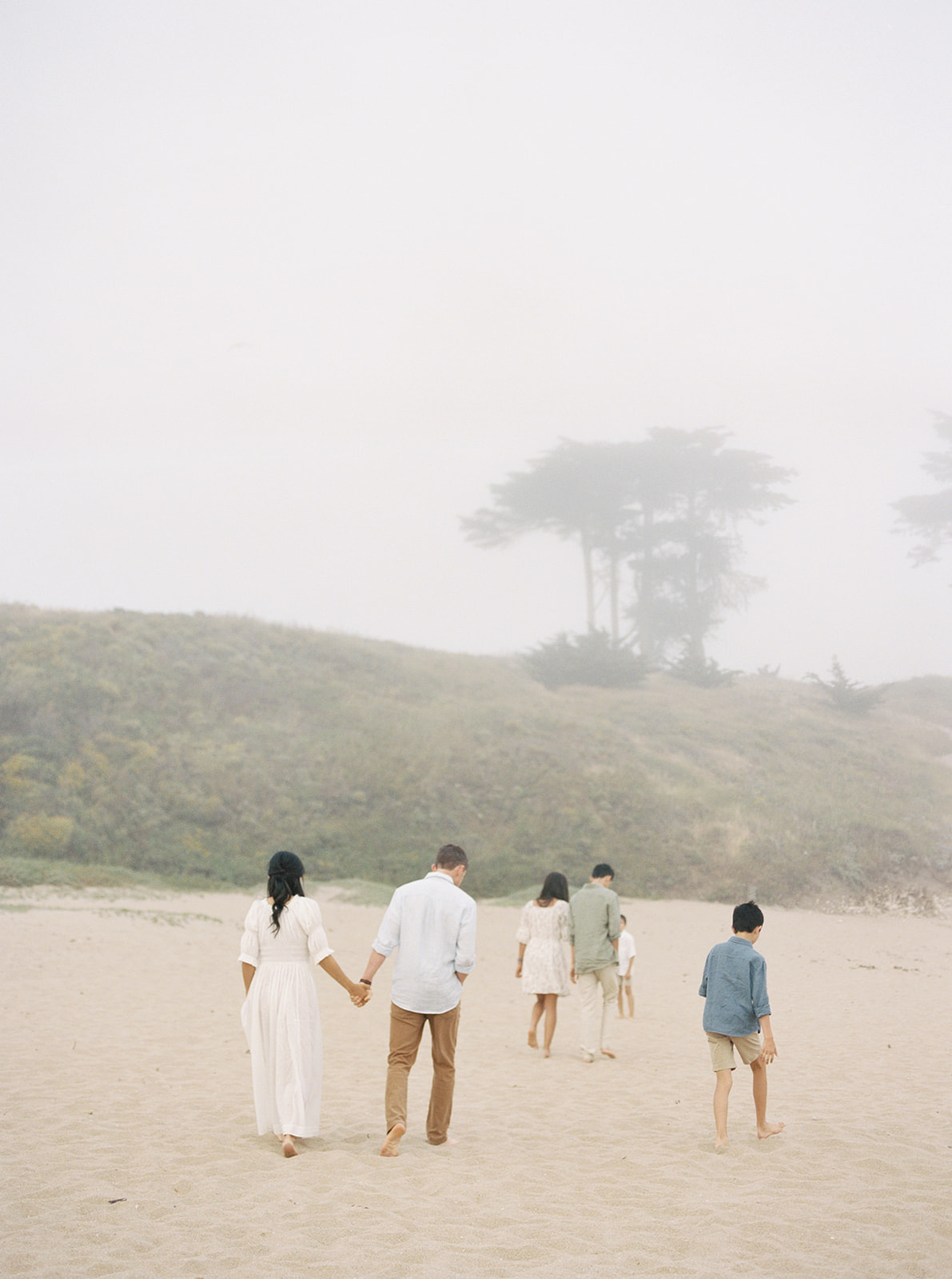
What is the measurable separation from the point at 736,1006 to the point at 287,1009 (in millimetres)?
2735

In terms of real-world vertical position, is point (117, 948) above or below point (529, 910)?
below

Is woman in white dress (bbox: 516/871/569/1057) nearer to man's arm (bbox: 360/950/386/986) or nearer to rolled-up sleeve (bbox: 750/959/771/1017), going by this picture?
rolled-up sleeve (bbox: 750/959/771/1017)

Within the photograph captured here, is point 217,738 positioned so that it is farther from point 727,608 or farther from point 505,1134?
point 727,608

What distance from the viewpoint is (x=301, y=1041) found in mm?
5746

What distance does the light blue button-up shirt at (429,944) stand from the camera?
5.81 meters

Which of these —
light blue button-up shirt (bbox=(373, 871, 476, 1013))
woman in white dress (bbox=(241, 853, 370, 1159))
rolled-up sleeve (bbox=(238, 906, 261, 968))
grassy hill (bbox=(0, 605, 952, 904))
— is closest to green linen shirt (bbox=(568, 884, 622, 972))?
light blue button-up shirt (bbox=(373, 871, 476, 1013))

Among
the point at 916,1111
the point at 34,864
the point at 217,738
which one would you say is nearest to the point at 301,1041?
the point at 916,1111

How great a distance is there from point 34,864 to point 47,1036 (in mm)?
12306

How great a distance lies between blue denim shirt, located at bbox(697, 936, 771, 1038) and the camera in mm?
6051

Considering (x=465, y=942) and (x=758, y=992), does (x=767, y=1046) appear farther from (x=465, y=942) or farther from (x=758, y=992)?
(x=465, y=942)

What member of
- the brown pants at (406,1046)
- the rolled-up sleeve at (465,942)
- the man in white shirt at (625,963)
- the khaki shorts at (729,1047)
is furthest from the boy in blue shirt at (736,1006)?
the man in white shirt at (625,963)

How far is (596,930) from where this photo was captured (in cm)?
870

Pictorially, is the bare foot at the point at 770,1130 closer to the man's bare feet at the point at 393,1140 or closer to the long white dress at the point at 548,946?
the man's bare feet at the point at 393,1140

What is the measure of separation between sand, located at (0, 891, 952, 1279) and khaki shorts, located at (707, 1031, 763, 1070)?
544 mm
